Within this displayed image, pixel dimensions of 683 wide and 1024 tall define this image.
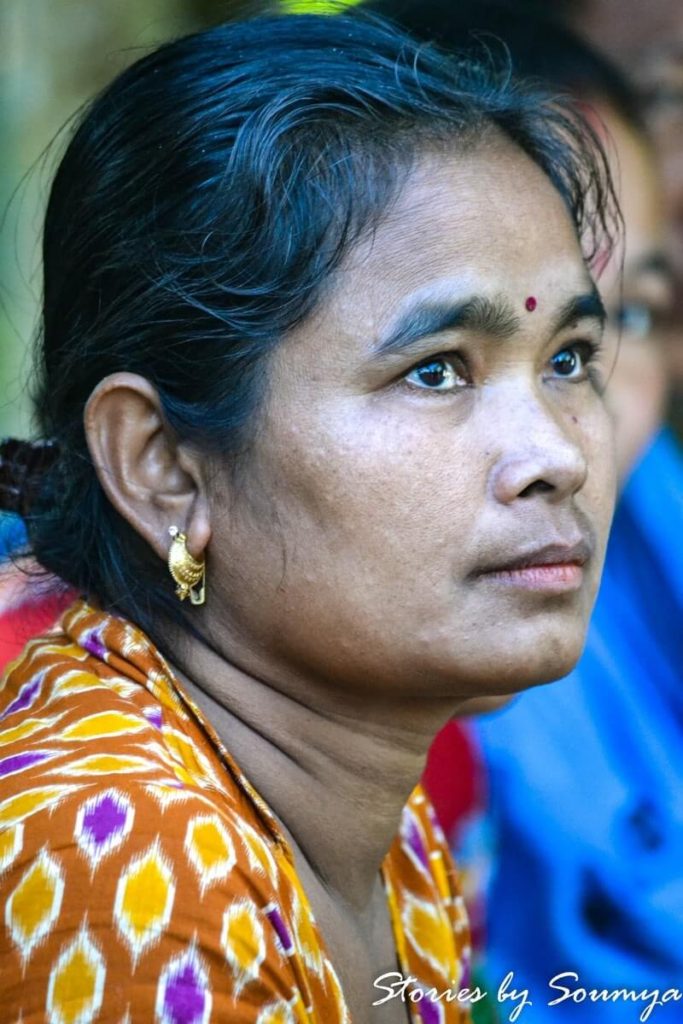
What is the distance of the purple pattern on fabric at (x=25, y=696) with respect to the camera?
2011 mm

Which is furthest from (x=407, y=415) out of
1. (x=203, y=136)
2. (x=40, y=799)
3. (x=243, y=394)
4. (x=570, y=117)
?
(x=570, y=117)

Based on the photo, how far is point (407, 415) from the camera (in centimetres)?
201

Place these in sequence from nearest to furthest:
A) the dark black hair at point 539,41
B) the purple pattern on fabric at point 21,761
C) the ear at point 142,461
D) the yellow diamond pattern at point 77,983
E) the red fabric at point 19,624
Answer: the yellow diamond pattern at point 77,983 < the purple pattern on fabric at point 21,761 < the ear at point 142,461 < the red fabric at point 19,624 < the dark black hair at point 539,41

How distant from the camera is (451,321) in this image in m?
2.02

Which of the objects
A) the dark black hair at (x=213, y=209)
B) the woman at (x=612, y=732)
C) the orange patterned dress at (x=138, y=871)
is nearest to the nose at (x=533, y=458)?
the dark black hair at (x=213, y=209)

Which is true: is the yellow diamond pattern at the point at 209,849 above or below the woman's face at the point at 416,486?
below

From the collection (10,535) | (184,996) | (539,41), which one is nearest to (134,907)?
(184,996)

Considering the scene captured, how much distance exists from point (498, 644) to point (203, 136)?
90cm

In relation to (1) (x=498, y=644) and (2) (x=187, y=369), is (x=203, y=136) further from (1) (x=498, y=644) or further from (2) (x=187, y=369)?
(1) (x=498, y=644)

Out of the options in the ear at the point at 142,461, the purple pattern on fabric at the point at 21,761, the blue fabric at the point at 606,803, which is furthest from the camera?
the blue fabric at the point at 606,803

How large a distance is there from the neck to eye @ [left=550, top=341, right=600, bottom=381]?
58cm

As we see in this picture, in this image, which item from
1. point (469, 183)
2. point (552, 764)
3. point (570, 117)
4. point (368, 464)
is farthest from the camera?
point (552, 764)

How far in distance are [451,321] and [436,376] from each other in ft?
0.28

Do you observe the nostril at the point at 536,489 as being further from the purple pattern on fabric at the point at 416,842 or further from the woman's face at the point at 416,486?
the purple pattern on fabric at the point at 416,842
